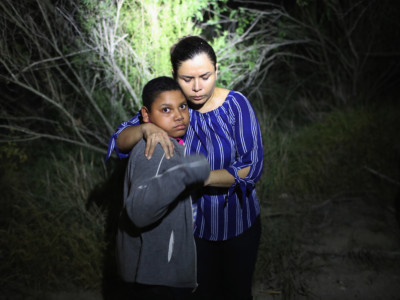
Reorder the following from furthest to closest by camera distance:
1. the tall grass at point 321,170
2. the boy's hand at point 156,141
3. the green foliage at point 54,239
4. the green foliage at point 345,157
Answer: the green foliage at point 345,157, the tall grass at point 321,170, the green foliage at point 54,239, the boy's hand at point 156,141

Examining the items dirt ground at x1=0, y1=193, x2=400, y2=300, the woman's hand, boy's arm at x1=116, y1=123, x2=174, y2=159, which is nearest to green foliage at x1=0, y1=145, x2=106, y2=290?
dirt ground at x1=0, y1=193, x2=400, y2=300

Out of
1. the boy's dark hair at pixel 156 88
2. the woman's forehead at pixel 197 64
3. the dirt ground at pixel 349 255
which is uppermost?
the woman's forehead at pixel 197 64

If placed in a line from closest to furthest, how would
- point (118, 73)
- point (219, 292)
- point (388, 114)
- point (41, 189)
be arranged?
point (219, 292) → point (118, 73) → point (41, 189) → point (388, 114)

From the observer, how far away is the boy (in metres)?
1.18

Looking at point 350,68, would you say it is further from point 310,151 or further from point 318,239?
point 318,239

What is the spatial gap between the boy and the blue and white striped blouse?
0.22 meters

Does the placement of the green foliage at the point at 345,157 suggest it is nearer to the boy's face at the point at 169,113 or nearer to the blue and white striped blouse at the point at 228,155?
the blue and white striped blouse at the point at 228,155

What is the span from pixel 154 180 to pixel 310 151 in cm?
393

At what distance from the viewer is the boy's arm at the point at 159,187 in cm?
115

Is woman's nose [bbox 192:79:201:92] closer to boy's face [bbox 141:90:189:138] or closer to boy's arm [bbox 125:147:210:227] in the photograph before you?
boy's face [bbox 141:90:189:138]

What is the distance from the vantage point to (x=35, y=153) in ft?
18.0

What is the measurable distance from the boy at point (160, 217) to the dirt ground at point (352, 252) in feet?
5.90

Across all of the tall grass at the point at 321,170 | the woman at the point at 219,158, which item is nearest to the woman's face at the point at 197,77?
the woman at the point at 219,158

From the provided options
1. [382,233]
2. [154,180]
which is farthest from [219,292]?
[382,233]
